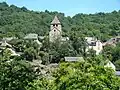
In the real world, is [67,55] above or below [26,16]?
below

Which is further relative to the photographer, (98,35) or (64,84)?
(98,35)

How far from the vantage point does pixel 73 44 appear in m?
42.8

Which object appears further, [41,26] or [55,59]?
[41,26]

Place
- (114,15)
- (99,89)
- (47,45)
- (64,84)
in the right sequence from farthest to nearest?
(114,15) → (47,45) → (64,84) → (99,89)

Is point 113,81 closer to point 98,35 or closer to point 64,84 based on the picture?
point 64,84

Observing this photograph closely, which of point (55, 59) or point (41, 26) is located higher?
point (41, 26)

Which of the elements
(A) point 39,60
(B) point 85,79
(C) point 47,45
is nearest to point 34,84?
(B) point 85,79

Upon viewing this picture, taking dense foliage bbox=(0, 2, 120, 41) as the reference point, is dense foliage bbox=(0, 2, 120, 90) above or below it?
below

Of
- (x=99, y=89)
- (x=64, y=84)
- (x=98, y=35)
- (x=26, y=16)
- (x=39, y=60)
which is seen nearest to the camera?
(x=99, y=89)

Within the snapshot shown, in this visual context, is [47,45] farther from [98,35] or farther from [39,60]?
[98,35]

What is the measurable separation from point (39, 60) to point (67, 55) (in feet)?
10.2

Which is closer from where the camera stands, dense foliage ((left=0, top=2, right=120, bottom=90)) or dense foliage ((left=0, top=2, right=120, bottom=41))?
dense foliage ((left=0, top=2, right=120, bottom=90))

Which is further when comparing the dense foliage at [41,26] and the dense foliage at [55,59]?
the dense foliage at [41,26]

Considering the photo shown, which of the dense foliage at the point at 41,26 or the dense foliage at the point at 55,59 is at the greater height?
the dense foliage at the point at 41,26
